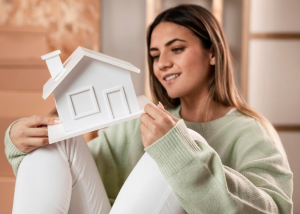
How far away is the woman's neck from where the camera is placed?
138 centimetres

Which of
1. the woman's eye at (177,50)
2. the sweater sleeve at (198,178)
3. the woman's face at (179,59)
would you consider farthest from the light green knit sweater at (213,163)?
the woman's eye at (177,50)

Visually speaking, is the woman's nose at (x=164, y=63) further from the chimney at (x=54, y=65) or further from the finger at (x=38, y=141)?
the finger at (x=38, y=141)

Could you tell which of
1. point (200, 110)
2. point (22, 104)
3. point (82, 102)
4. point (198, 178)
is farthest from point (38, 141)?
point (22, 104)

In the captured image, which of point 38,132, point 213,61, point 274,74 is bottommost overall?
point 274,74

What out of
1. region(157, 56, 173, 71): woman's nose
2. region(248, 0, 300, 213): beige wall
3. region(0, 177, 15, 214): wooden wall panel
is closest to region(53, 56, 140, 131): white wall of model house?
region(157, 56, 173, 71): woman's nose

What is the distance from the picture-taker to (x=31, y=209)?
909 mm

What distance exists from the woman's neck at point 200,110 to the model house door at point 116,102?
19.5 inches

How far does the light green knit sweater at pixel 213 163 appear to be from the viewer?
0.82 m

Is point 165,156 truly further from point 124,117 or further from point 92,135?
point 92,135

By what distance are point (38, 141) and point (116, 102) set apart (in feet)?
0.80

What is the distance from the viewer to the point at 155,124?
2.74 feet

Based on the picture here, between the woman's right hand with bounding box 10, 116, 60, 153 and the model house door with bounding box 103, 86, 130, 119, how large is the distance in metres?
0.18

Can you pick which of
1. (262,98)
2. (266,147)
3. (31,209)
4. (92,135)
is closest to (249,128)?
(266,147)

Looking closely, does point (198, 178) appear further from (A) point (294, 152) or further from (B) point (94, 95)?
(A) point (294, 152)
